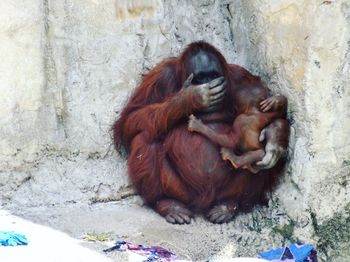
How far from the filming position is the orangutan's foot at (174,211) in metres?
4.82

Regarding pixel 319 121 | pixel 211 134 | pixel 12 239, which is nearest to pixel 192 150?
pixel 211 134

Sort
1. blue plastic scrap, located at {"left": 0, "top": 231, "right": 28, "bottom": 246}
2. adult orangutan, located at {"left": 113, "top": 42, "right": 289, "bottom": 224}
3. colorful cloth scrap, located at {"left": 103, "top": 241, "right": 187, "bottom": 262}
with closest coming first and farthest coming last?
1. blue plastic scrap, located at {"left": 0, "top": 231, "right": 28, "bottom": 246}
2. colorful cloth scrap, located at {"left": 103, "top": 241, "right": 187, "bottom": 262}
3. adult orangutan, located at {"left": 113, "top": 42, "right": 289, "bottom": 224}

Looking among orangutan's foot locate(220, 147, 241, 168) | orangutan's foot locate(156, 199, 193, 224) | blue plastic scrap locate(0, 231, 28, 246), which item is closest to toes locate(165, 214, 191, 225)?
orangutan's foot locate(156, 199, 193, 224)

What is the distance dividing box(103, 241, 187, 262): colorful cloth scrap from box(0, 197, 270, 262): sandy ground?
0.05 meters

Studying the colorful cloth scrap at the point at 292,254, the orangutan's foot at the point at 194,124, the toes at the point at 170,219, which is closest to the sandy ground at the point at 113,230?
the toes at the point at 170,219

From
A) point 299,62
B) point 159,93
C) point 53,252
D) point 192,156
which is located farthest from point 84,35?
point 53,252

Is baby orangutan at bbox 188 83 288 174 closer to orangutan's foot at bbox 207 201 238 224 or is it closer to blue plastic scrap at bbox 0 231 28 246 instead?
orangutan's foot at bbox 207 201 238 224

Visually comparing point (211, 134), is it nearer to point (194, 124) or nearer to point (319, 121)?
point (194, 124)

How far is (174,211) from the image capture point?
192 inches

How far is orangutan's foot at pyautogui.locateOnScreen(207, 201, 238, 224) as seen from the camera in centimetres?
486

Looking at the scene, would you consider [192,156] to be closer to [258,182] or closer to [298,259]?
[258,182]

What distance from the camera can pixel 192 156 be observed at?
4863 millimetres

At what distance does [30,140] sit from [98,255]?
115cm

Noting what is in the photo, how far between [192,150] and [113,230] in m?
0.61
